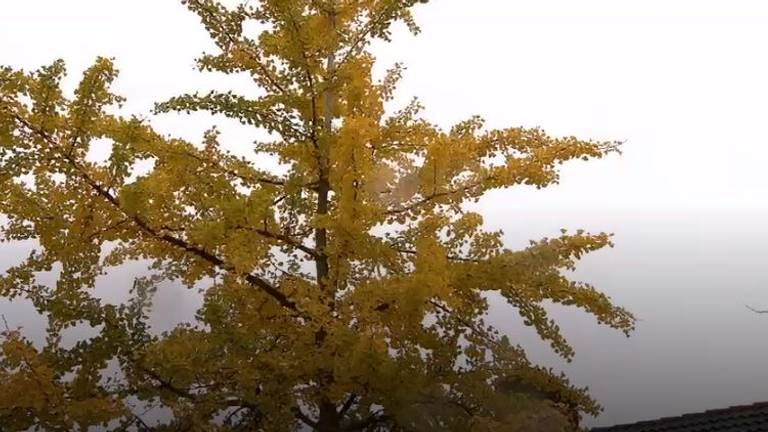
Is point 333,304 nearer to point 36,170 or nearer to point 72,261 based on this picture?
point 72,261

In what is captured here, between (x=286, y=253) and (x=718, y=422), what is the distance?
5524 millimetres

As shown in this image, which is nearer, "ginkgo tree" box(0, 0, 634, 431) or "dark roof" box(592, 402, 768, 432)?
"ginkgo tree" box(0, 0, 634, 431)

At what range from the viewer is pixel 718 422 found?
23.4ft

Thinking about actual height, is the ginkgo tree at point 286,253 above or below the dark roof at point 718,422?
above

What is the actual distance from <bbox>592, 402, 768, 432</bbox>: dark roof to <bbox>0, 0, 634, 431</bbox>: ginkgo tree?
2453 millimetres

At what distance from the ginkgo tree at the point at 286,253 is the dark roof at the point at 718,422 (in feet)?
8.05

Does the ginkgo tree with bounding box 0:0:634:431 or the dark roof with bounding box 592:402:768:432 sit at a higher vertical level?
the ginkgo tree with bounding box 0:0:634:431

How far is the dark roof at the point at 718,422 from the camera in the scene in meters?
6.81

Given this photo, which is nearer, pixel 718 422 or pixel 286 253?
pixel 286 253

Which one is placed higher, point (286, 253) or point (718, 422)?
point (286, 253)

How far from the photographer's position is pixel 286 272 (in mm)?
5688

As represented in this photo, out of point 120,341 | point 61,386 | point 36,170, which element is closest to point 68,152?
point 36,170

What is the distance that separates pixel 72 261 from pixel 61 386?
111 centimetres

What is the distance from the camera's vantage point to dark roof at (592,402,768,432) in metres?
6.81
